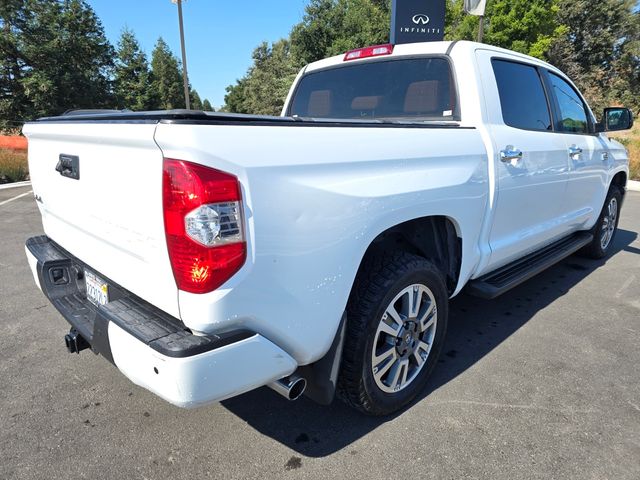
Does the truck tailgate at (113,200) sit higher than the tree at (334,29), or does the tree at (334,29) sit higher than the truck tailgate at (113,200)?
the tree at (334,29)

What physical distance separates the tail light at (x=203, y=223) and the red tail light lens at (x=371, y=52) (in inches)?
90.5

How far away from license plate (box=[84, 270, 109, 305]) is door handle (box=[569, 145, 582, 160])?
3.61 meters

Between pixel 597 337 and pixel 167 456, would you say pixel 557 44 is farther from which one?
pixel 167 456

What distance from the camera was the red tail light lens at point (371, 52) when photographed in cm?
326

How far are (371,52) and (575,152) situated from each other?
1.95 m

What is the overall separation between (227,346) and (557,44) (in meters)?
34.9

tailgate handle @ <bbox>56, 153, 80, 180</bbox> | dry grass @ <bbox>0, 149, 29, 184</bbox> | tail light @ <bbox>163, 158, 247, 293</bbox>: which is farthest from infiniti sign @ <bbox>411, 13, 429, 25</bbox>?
dry grass @ <bbox>0, 149, 29, 184</bbox>

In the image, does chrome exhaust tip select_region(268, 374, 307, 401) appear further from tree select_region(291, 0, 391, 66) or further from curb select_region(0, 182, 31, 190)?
tree select_region(291, 0, 391, 66)

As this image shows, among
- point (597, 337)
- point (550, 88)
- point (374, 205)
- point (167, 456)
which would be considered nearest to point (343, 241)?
point (374, 205)

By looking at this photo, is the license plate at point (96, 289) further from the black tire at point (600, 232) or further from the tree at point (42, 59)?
the tree at point (42, 59)

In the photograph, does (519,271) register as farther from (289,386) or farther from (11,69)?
(11,69)

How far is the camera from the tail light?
4.71ft

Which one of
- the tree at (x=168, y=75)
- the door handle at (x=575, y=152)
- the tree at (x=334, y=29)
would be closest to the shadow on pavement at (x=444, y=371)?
the door handle at (x=575, y=152)

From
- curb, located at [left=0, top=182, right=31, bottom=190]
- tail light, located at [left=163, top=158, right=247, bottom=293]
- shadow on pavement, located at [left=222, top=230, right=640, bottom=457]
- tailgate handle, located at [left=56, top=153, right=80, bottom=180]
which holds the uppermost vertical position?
tailgate handle, located at [left=56, top=153, right=80, bottom=180]
